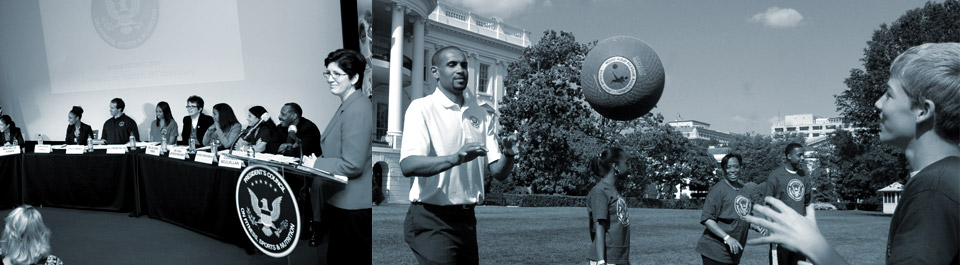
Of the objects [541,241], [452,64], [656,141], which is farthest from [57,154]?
[656,141]

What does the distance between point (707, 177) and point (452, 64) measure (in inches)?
2527

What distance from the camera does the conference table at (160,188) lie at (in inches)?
144

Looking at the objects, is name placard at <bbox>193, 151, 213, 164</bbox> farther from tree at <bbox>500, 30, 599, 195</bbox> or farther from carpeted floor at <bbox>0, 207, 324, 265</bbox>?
tree at <bbox>500, 30, 599, 195</bbox>

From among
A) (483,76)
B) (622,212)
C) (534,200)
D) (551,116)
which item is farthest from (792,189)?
(534,200)

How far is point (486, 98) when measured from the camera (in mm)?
41438

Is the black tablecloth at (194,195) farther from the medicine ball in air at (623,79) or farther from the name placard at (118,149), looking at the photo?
the medicine ball in air at (623,79)

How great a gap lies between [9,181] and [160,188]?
0.94 meters

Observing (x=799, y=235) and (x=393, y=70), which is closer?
(x=799, y=235)

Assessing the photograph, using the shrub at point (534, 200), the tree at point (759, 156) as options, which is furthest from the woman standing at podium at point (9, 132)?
the tree at point (759, 156)

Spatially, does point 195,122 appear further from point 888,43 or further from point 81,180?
point 888,43

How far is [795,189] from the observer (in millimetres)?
9258

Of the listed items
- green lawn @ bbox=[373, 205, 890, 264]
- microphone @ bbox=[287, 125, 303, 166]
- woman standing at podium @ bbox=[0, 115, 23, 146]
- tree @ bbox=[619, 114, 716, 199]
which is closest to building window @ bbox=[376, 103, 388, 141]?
microphone @ bbox=[287, 125, 303, 166]

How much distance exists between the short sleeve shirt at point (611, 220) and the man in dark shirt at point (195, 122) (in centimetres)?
363

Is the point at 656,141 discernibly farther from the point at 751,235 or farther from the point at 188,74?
the point at 188,74
